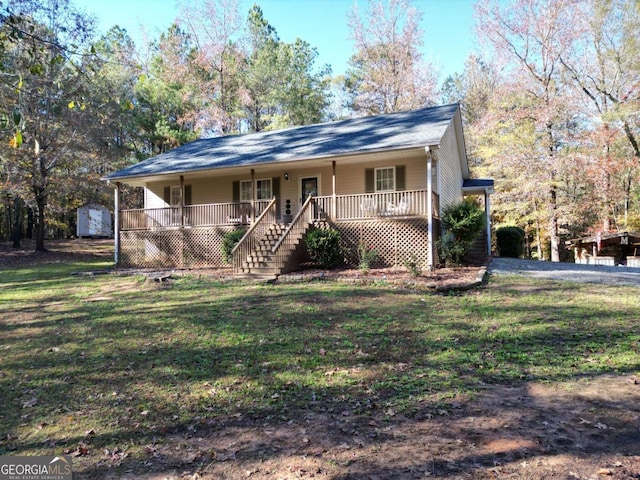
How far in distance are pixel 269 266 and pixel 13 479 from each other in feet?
28.8

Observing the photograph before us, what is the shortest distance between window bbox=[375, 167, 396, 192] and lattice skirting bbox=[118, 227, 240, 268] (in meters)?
5.60

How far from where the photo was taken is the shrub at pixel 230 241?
14.0 m

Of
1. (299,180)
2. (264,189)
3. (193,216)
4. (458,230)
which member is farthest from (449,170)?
(193,216)

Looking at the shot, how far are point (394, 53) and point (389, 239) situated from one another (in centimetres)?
1813

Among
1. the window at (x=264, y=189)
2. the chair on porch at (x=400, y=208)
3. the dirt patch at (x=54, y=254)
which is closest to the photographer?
the chair on porch at (x=400, y=208)

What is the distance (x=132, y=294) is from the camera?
32.6 ft

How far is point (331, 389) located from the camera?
4.29m

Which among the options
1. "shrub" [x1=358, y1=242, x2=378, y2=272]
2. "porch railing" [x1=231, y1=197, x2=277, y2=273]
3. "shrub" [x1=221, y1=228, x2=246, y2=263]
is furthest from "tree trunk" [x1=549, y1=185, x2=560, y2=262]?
"shrub" [x1=221, y1=228, x2=246, y2=263]

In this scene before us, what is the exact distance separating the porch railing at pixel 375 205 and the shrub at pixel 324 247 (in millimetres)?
1138

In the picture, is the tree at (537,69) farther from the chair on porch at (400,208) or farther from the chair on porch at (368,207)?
the chair on porch at (368,207)

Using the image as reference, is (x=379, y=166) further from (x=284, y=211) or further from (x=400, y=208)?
(x=284, y=211)

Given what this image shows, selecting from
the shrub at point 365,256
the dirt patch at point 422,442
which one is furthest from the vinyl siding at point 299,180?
the dirt patch at point 422,442

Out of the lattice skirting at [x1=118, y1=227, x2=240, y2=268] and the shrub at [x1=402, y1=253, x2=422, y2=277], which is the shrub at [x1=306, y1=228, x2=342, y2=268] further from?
the lattice skirting at [x1=118, y1=227, x2=240, y2=268]

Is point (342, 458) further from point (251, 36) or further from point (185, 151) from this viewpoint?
point (251, 36)
